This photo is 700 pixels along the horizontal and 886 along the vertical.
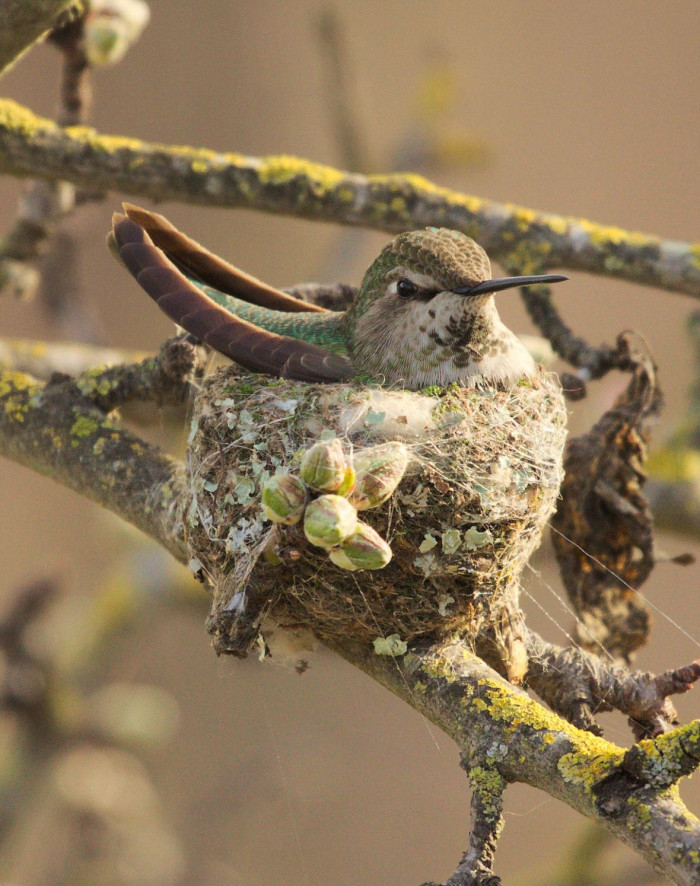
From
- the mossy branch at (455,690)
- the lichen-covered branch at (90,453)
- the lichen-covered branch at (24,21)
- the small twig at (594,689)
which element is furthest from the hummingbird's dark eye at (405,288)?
the lichen-covered branch at (24,21)

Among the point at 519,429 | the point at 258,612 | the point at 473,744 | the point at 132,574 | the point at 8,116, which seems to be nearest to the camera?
the point at 473,744

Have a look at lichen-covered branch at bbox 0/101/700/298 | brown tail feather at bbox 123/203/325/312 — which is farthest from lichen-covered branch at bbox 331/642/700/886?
lichen-covered branch at bbox 0/101/700/298

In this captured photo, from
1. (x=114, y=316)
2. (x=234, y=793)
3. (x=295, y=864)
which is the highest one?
(x=114, y=316)

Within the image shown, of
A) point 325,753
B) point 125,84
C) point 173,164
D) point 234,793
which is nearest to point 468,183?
point 125,84

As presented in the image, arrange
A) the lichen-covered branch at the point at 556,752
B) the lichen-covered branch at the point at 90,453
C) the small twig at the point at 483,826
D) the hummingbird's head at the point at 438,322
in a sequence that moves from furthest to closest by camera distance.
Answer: the hummingbird's head at the point at 438,322, the lichen-covered branch at the point at 90,453, the small twig at the point at 483,826, the lichen-covered branch at the point at 556,752

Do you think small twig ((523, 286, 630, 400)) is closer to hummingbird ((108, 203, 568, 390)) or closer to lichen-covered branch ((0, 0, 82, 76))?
hummingbird ((108, 203, 568, 390))

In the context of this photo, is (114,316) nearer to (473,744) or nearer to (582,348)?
(582,348)

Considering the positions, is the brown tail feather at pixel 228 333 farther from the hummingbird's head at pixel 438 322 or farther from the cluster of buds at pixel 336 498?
the cluster of buds at pixel 336 498

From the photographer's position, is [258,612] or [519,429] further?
[519,429]
